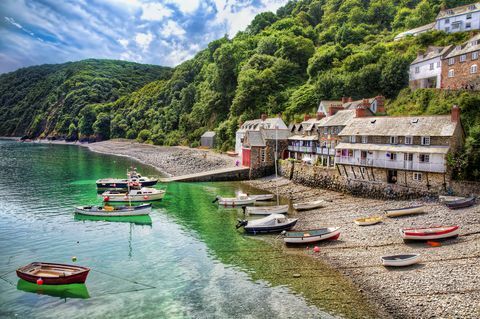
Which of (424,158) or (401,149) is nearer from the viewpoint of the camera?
(424,158)

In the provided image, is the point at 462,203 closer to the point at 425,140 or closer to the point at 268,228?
the point at 425,140

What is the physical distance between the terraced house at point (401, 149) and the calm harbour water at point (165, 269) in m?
15.6

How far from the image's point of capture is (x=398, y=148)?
120 ft

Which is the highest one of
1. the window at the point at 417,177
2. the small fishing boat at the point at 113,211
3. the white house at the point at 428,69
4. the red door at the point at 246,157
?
the white house at the point at 428,69

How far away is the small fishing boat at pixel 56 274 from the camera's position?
21.5m

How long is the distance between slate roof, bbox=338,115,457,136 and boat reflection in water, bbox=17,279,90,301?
106 feet

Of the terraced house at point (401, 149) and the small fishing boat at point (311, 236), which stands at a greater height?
the terraced house at point (401, 149)

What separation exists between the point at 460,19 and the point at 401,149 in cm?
5739

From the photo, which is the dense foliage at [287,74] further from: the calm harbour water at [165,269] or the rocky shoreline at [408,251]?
the calm harbour water at [165,269]


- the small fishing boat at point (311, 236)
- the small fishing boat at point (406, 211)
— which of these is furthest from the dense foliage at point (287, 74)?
the small fishing boat at point (311, 236)

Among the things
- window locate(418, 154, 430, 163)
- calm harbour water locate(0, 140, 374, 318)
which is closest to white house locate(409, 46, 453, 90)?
window locate(418, 154, 430, 163)

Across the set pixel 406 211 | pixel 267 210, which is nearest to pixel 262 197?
pixel 267 210

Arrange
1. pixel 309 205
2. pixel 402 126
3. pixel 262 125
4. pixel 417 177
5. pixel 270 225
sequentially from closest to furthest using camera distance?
pixel 270 225 → pixel 417 177 → pixel 402 126 → pixel 309 205 → pixel 262 125

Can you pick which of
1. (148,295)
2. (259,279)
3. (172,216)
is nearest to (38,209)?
(172,216)
